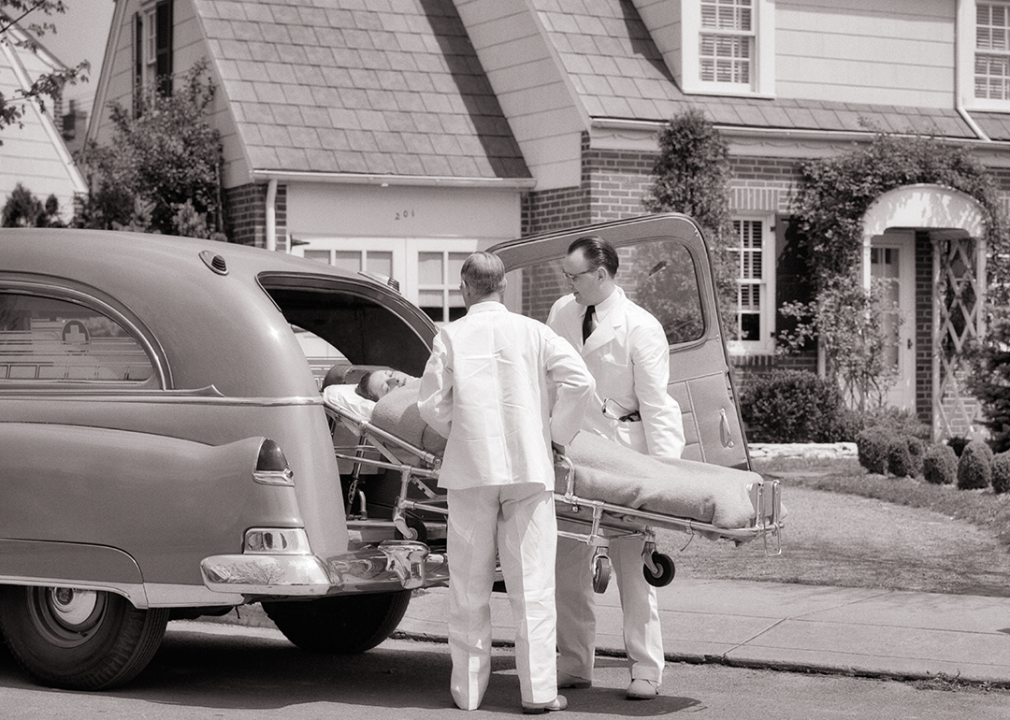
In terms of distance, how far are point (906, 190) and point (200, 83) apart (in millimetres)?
7960

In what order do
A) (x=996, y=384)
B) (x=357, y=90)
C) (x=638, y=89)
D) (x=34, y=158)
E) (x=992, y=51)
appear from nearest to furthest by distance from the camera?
1. (x=996, y=384)
2. (x=638, y=89)
3. (x=357, y=90)
4. (x=992, y=51)
5. (x=34, y=158)

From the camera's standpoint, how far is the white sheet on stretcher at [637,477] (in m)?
6.49

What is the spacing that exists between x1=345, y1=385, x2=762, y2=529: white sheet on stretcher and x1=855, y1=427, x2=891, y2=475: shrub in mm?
8611

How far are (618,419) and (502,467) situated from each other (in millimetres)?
827

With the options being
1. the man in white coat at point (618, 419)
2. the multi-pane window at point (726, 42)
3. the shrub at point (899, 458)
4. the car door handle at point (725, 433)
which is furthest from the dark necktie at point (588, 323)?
the multi-pane window at point (726, 42)

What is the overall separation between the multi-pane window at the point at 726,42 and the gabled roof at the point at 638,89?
0.36 m

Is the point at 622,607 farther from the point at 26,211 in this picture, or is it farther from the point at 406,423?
the point at 26,211

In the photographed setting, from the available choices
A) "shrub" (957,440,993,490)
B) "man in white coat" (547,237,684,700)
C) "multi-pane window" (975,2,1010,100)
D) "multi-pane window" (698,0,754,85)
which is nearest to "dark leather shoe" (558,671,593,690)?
"man in white coat" (547,237,684,700)

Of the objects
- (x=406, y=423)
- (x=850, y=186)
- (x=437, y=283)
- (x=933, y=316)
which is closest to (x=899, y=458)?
(x=850, y=186)

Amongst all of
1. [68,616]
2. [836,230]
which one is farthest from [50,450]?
[836,230]

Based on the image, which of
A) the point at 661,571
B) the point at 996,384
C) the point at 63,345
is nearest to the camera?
the point at 661,571

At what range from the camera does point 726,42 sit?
18562 mm

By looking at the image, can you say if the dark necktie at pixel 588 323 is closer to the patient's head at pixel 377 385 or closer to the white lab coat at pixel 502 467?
the white lab coat at pixel 502 467

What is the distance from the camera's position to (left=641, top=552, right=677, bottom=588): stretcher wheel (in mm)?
6633
